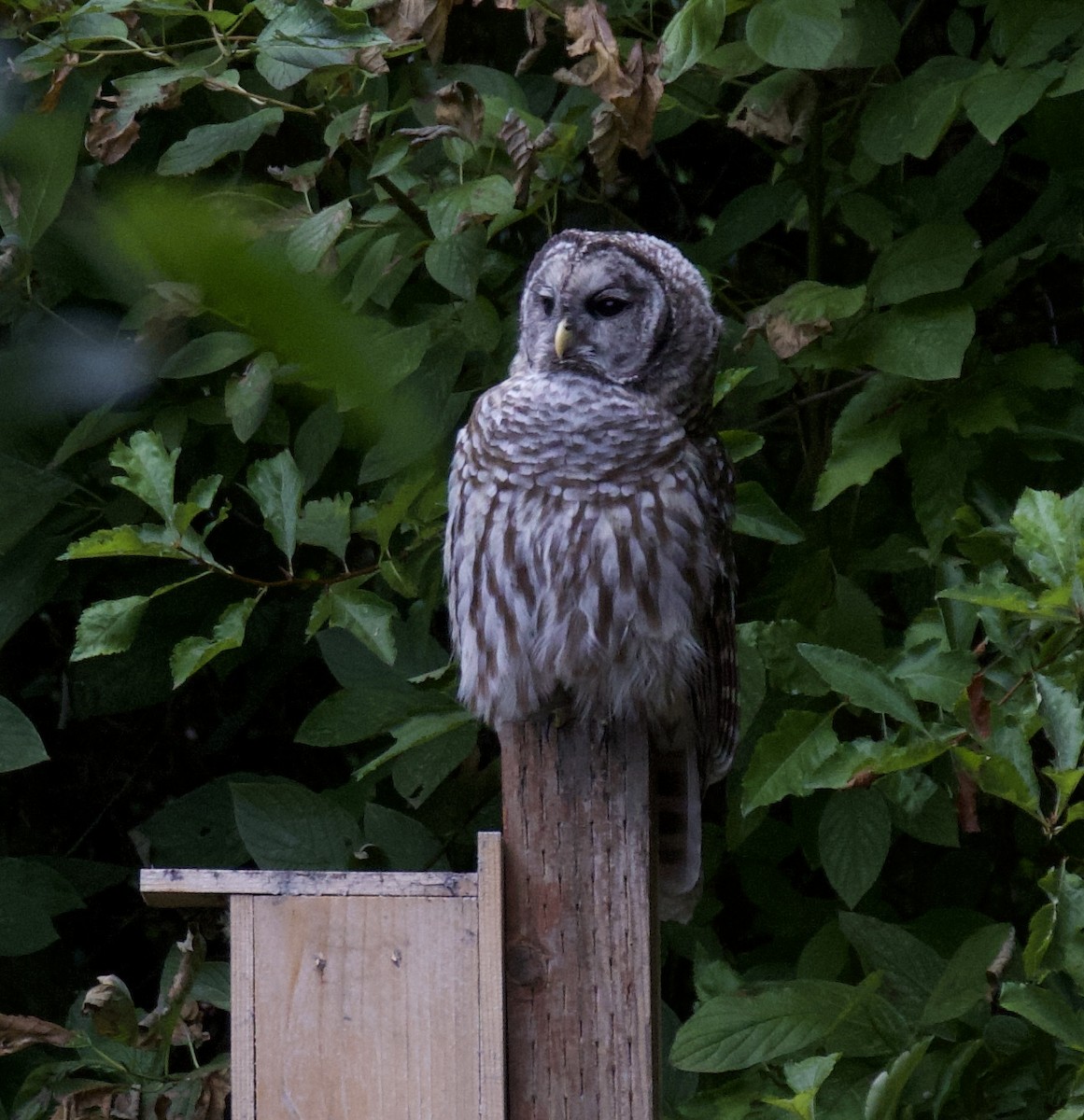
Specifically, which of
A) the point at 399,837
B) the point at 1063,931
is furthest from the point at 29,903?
the point at 1063,931

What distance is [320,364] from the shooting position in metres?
0.43

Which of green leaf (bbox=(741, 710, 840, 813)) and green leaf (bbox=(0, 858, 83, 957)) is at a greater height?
green leaf (bbox=(741, 710, 840, 813))

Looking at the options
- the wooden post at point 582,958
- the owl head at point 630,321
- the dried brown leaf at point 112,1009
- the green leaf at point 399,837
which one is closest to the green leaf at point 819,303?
the owl head at point 630,321

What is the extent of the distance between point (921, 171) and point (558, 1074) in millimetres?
1959

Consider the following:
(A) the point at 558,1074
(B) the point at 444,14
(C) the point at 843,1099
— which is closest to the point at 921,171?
(B) the point at 444,14

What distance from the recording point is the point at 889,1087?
1.67 m

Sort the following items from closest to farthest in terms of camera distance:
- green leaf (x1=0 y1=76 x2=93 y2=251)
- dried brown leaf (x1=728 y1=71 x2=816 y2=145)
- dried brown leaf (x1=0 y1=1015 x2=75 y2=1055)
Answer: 1. green leaf (x1=0 y1=76 x2=93 y2=251)
2. dried brown leaf (x1=0 y1=1015 x2=75 y2=1055)
3. dried brown leaf (x1=728 y1=71 x2=816 y2=145)

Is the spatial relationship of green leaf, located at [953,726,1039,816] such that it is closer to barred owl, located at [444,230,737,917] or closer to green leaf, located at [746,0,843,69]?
barred owl, located at [444,230,737,917]

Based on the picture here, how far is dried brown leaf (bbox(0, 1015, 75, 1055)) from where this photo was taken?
202cm

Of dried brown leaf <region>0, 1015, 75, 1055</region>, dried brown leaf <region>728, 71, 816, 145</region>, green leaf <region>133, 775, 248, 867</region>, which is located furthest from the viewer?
green leaf <region>133, 775, 248, 867</region>

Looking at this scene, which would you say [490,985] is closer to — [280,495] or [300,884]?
[300,884]

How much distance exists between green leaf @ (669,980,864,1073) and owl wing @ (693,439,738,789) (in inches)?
14.3

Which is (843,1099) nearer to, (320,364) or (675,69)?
(675,69)

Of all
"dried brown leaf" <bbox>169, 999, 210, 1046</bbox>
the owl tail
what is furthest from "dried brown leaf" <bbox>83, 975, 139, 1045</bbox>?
the owl tail
